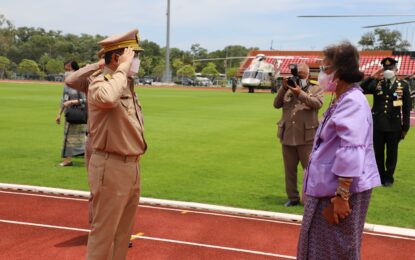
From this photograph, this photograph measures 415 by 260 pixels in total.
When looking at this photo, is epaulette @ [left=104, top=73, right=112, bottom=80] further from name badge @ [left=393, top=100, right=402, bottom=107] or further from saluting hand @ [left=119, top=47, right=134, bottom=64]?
name badge @ [left=393, top=100, right=402, bottom=107]

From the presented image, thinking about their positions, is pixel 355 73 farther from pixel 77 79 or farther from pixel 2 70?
pixel 2 70

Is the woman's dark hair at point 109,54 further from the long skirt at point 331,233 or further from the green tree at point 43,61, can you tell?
the green tree at point 43,61

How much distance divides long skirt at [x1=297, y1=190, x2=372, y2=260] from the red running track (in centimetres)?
A: 183

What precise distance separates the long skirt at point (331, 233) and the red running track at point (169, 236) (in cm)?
183

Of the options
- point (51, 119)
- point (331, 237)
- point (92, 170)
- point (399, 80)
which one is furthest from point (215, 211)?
point (51, 119)

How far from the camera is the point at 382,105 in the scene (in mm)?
8555

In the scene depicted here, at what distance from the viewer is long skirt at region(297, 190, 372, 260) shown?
3266 mm

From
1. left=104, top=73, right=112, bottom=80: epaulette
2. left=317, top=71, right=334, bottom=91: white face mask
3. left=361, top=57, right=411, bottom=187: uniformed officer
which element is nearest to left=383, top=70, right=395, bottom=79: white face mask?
left=361, top=57, right=411, bottom=187: uniformed officer

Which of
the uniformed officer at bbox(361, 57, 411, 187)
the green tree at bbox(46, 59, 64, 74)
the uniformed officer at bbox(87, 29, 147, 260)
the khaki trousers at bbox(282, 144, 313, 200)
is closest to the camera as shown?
the uniformed officer at bbox(87, 29, 147, 260)

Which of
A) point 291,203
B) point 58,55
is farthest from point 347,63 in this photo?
point 58,55

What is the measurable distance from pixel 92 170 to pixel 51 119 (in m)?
15.5

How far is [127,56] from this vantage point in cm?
381

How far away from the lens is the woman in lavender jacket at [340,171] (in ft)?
10.4

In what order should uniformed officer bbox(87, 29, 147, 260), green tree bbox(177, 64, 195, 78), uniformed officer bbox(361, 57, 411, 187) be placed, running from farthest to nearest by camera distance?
green tree bbox(177, 64, 195, 78) → uniformed officer bbox(361, 57, 411, 187) → uniformed officer bbox(87, 29, 147, 260)
